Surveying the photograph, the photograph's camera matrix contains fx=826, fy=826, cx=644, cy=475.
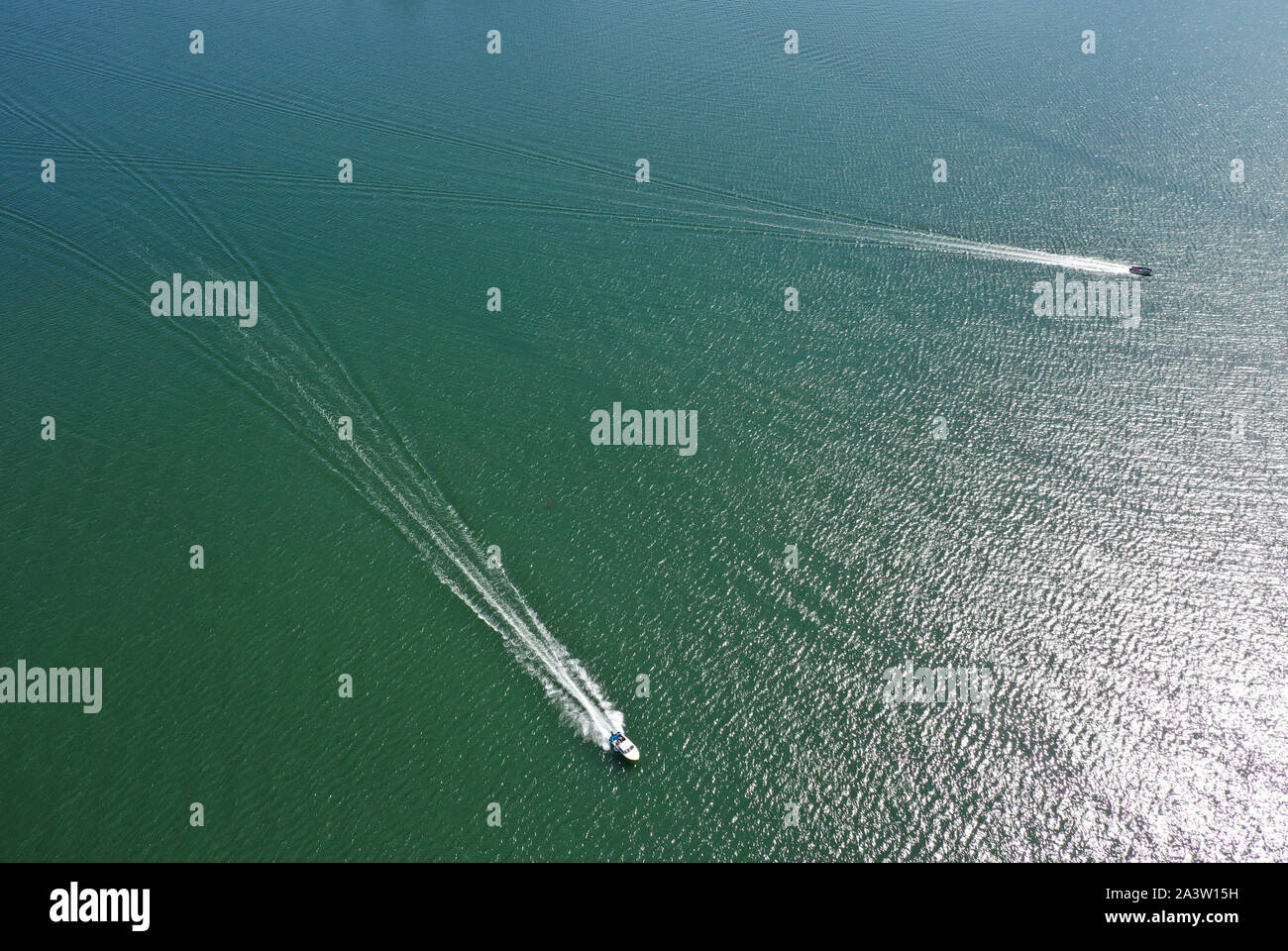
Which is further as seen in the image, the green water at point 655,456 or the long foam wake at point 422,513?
the long foam wake at point 422,513

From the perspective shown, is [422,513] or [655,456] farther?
[655,456]

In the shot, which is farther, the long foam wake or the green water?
the long foam wake

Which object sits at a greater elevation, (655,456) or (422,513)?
(655,456)

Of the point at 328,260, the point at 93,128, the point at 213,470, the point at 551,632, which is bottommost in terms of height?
the point at 551,632

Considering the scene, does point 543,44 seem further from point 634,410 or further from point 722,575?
point 722,575

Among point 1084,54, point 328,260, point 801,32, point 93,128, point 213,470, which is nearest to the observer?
point 213,470

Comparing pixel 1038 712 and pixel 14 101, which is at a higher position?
pixel 14 101

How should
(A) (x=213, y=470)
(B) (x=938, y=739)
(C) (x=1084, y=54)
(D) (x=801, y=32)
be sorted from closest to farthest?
(B) (x=938, y=739)
(A) (x=213, y=470)
(C) (x=1084, y=54)
(D) (x=801, y=32)

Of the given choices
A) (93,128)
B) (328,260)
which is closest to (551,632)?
(328,260)
